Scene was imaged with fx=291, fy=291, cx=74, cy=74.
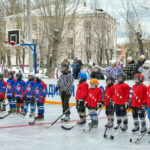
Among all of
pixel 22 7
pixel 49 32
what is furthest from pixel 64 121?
pixel 22 7

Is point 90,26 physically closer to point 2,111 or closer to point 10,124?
point 2,111

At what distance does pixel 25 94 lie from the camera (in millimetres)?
8258

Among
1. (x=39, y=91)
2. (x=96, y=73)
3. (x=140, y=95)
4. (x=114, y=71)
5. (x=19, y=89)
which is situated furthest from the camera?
(x=96, y=73)

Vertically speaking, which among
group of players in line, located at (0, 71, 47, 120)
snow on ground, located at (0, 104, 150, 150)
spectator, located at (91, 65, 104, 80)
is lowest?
snow on ground, located at (0, 104, 150, 150)

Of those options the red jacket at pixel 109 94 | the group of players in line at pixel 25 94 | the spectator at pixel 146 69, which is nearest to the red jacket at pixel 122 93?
the red jacket at pixel 109 94

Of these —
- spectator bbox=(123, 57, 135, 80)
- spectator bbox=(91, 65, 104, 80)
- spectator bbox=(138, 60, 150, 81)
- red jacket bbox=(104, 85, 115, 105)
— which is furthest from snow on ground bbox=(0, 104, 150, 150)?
spectator bbox=(91, 65, 104, 80)

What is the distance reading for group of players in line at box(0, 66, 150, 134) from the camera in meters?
5.91

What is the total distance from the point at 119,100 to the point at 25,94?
306 cm

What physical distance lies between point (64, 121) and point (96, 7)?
17.0 meters

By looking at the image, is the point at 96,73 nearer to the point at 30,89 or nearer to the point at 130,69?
the point at 130,69

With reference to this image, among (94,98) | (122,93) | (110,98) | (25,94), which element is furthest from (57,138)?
(25,94)

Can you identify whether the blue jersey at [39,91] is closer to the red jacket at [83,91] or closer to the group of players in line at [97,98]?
the group of players in line at [97,98]

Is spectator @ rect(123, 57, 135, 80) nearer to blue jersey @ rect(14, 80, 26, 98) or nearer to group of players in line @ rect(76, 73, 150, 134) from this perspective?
group of players in line @ rect(76, 73, 150, 134)

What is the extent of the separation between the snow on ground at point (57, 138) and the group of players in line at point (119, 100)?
0.29 metres
